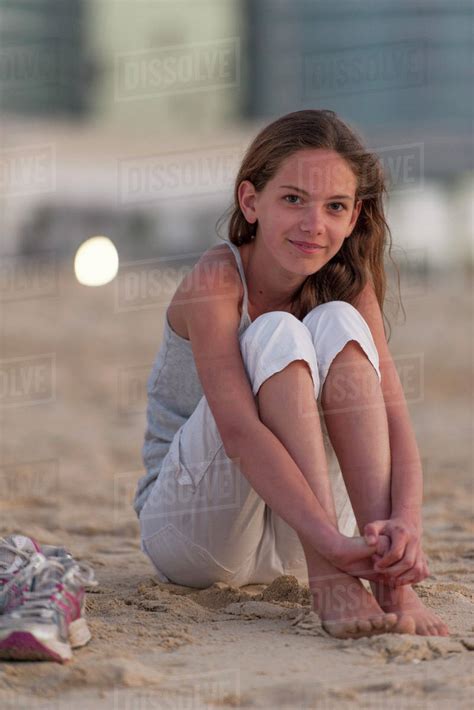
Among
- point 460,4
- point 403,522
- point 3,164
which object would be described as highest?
point 460,4

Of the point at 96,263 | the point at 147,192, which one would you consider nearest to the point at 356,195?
the point at 96,263

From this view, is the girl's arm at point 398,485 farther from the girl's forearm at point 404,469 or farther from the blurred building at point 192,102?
the blurred building at point 192,102

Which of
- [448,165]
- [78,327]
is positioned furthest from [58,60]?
[78,327]

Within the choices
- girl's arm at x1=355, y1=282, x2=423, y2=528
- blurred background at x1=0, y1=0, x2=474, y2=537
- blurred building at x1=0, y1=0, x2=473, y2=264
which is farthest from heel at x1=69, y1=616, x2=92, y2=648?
blurred building at x1=0, y1=0, x2=473, y2=264

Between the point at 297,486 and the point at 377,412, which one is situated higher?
the point at 377,412

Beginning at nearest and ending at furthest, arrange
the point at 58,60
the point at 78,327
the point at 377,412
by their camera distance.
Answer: the point at 377,412
the point at 78,327
the point at 58,60

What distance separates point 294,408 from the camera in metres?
2.03

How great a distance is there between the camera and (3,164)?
584 inches

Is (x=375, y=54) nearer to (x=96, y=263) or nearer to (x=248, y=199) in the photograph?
(x=96, y=263)

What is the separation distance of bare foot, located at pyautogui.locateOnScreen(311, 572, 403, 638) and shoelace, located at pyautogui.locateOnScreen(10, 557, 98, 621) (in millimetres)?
453

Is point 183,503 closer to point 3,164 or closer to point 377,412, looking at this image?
point 377,412

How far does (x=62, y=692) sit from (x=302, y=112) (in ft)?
4.33

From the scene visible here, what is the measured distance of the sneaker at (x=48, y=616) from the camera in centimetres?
180

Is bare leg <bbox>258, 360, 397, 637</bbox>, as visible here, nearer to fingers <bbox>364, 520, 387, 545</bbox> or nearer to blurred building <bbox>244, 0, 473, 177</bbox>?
fingers <bbox>364, 520, 387, 545</bbox>
